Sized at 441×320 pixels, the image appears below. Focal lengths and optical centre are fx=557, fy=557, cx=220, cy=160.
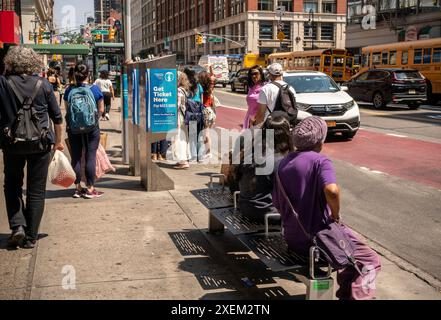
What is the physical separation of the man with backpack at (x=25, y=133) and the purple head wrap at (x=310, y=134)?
269cm

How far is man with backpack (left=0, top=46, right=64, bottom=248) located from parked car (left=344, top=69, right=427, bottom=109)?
804 inches

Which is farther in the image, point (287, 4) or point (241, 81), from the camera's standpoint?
point (287, 4)

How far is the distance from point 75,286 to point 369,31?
53.8 m

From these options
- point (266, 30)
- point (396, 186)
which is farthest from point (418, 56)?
point (266, 30)

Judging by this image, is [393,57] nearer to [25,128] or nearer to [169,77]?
[169,77]

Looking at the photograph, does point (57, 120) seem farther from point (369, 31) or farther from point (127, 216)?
point (369, 31)

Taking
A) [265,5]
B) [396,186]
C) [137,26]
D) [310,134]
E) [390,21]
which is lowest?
[396,186]

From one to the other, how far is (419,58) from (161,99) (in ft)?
76.1

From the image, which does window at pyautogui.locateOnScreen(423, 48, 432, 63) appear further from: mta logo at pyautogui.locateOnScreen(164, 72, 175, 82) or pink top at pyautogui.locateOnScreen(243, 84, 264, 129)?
mta logo at pyautogui.locateOnScreen(164, 72, 175, 82)

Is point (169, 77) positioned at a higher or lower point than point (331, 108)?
higher

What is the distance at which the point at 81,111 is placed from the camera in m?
7.26

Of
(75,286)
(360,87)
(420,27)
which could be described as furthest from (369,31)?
(75,286)

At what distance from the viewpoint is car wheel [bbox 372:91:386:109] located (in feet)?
80.8

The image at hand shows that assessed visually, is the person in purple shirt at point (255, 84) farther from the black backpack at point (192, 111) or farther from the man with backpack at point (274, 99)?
the black backpack at point (192, 111)
